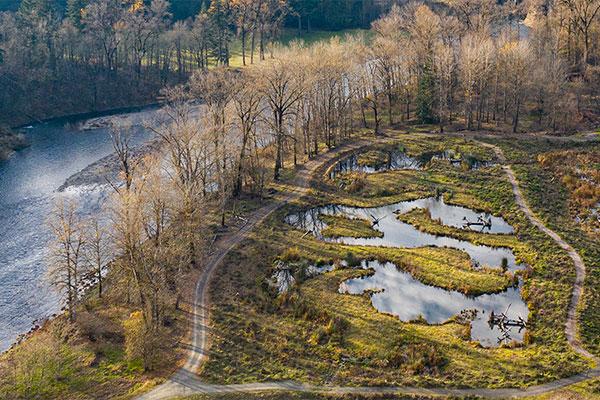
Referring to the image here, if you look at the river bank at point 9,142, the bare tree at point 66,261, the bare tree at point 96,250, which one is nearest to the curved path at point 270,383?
the bare tree at point 96,250

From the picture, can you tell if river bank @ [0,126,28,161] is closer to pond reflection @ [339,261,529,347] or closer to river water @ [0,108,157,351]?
river water @ [0,108,157,351]

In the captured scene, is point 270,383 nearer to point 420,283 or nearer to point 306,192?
point 420,283

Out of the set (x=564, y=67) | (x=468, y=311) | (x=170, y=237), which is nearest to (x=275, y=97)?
(x=170, y=237)

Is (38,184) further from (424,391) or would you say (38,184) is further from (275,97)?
(424,391)

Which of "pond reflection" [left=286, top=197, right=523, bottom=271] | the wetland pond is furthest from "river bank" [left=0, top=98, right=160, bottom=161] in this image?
the wetland pond

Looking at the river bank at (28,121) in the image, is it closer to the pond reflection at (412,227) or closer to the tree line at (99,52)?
the tree line at (99,52)

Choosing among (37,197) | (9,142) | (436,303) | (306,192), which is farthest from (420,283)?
(9,142)
